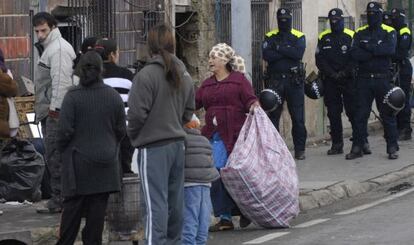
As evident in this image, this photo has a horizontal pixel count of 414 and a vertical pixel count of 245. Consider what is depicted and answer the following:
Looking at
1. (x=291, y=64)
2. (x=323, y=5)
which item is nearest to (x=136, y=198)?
(x=291, y=64)

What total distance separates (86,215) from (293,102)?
24.6 feet

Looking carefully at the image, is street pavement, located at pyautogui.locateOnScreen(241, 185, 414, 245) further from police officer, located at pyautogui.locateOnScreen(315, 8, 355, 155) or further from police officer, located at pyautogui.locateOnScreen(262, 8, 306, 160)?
police officer, located at pyautogui.locateOnScreen(315, 8, 355, 155)

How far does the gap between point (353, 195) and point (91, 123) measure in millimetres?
5701

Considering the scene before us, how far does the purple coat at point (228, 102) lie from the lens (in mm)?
11086

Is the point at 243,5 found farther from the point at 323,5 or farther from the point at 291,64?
the point at 323,5

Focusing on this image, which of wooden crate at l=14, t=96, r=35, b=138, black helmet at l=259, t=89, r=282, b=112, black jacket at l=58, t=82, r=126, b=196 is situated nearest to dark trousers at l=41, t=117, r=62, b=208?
black jacket at l=58, t=82, r=126, b=196

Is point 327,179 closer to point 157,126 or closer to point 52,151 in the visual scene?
point 52,151

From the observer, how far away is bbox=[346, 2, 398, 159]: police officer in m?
16.2

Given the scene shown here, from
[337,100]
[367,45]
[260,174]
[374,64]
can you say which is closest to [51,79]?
[260,174]

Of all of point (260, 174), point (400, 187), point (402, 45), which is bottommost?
point (400, 187)

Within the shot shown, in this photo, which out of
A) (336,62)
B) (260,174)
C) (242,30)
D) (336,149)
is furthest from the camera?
(336,149)

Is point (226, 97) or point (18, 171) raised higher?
point (226, 97)

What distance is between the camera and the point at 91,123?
9125 millimetres

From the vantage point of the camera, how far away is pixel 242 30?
42.9 ft
